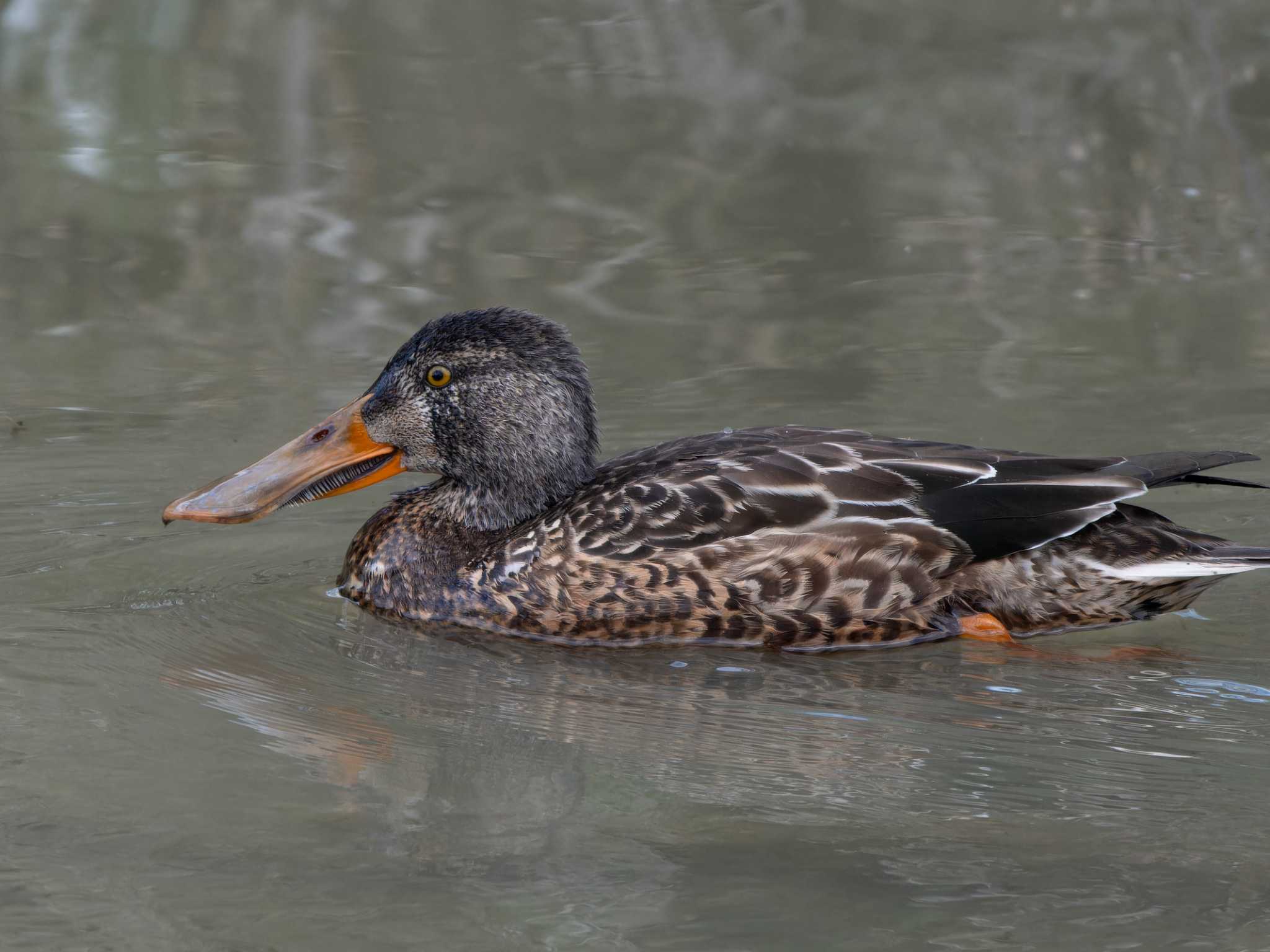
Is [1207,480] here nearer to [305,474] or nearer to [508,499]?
[508,499]

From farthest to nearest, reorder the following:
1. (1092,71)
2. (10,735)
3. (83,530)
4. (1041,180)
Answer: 1. (1092,71)
2. (1041,180)
3. (83,530)
4. (10,735)

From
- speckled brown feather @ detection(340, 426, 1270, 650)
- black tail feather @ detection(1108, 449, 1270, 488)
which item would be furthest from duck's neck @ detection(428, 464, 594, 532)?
black tail feather @ detection(1108, 449, 1270, 488)

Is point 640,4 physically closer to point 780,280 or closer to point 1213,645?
point 780,280

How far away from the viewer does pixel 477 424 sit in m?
7.20

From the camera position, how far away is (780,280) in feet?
39.6

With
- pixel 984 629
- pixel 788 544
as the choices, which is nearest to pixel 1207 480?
pixel 984 629

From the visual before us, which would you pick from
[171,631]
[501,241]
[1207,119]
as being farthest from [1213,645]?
[1207,119]

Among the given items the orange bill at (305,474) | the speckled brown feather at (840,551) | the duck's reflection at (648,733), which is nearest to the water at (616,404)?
the duck's reflection at (648,733)

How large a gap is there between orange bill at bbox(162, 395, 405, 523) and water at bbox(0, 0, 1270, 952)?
405 mm

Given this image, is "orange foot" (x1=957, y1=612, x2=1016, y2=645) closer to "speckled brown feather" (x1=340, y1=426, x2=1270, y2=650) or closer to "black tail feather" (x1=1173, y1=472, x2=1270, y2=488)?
"speckled brown feather" (x1=340, y1=426, x2=1270, y2=650)

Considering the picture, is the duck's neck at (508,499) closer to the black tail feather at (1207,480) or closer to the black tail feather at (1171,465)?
the black tail feather at (1171,465)


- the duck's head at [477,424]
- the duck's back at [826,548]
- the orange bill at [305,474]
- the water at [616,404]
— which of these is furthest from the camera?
the duck's head at [477,424]

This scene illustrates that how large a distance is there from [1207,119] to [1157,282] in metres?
2.98

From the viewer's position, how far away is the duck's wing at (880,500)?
6.61 meters
